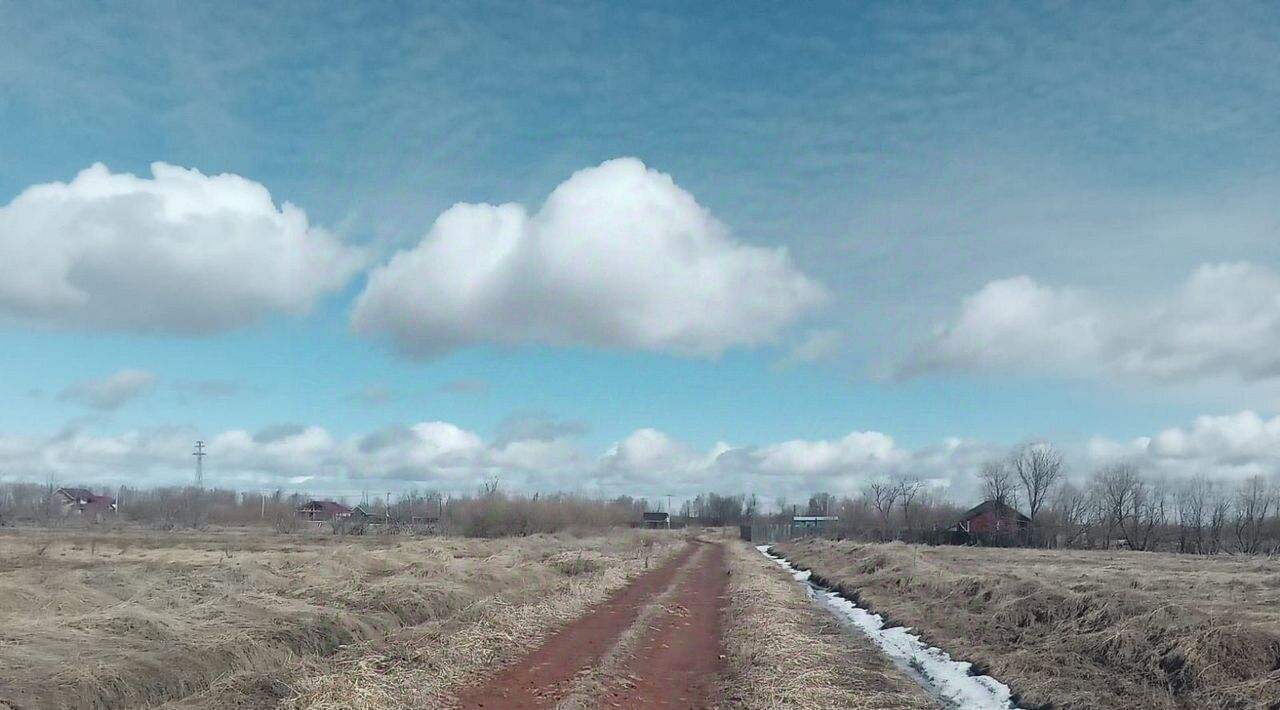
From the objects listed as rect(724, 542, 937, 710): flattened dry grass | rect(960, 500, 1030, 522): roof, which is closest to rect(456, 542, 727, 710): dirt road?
rect(724, 542, 937, 710): flattened dry grass

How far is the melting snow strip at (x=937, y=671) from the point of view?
16.0 m

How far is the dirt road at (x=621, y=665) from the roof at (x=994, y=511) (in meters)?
95.8

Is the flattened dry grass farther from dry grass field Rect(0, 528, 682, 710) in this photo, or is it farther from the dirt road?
dry grass field Rect(0, 528, 682, 710)

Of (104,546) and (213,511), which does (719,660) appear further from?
(213,511)

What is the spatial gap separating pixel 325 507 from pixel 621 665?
167m

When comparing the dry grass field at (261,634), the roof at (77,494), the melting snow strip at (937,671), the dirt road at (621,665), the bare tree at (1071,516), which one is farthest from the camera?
the roof at (77,494)

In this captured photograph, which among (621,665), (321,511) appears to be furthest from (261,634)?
(321,511)

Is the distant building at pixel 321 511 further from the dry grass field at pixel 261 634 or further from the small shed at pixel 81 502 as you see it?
the dry grass field at pixel 261 634

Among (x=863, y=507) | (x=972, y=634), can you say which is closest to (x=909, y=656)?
(x=972, y=634)

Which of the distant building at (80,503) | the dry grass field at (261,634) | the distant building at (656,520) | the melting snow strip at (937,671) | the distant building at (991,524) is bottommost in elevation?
the distant building at (656,520)

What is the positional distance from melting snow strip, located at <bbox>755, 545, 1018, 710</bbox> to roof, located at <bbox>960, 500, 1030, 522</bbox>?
95.4m

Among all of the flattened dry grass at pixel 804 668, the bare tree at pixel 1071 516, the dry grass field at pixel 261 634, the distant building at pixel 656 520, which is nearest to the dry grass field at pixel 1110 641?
the flattened dry grass at pixel 804 668

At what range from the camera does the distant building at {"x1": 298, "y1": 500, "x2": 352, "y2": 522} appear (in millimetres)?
132500

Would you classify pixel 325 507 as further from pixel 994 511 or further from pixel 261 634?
pixel 261 634
